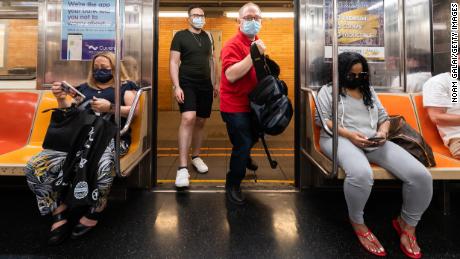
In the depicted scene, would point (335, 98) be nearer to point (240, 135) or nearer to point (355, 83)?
point (355, 83)

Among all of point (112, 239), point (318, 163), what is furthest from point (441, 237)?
point (112, 239)

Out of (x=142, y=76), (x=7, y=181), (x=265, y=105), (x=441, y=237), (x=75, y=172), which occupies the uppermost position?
(x=142, y=76)

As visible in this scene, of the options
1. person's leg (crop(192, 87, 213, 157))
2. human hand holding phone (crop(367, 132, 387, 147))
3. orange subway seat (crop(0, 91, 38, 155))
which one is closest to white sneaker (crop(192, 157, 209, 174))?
person's leg (crop(192, 87, 213, 157))

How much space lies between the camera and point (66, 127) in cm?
213

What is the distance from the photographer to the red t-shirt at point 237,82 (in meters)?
2.45

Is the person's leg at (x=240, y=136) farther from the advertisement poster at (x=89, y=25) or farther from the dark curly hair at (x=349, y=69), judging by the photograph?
A: the advertisement poster at (x=89, y=25)

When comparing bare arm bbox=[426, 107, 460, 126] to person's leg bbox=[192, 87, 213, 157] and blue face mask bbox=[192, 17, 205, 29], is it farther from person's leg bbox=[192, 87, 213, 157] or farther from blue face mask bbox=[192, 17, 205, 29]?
blue face mask bbox=[192, 17, 205, 29]

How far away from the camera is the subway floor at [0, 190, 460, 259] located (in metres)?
1.97

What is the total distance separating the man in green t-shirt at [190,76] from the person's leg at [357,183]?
1.49 metres

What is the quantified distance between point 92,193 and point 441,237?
7.46 ft

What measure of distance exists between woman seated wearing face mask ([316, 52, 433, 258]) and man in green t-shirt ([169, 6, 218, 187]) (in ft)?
4.19

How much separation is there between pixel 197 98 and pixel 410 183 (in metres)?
2.09

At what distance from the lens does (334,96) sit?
2.01m

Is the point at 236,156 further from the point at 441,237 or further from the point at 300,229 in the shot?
the point at 441,237
